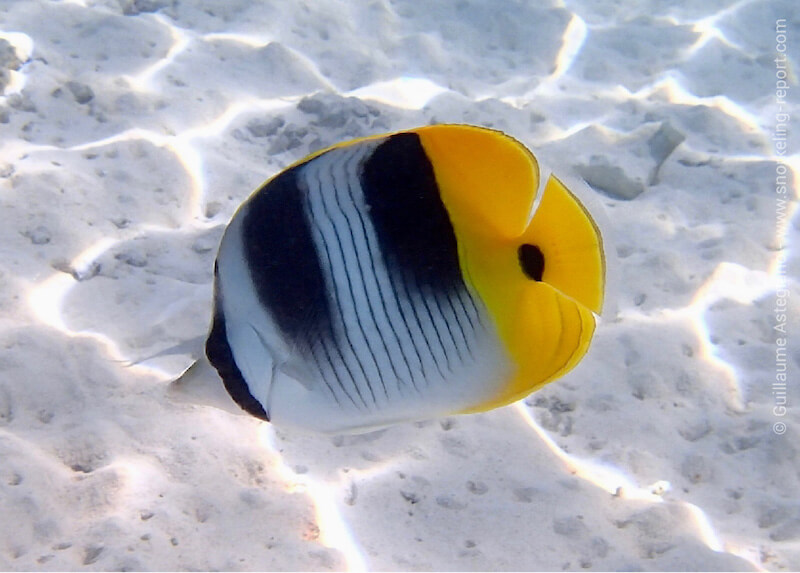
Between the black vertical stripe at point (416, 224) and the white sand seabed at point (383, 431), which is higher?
the black vertical stripe at point (416, 224)

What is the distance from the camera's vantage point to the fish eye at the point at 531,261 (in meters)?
1.01

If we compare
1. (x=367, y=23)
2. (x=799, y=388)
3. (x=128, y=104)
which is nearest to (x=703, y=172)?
(x=799, y=388)

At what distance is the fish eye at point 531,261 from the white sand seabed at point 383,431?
0.40 feet

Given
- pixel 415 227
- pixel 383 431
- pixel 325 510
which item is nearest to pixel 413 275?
pixel 415 227

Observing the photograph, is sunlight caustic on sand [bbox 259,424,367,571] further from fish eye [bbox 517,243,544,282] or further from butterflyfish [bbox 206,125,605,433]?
fish eye [bbox 517,243,544,282]

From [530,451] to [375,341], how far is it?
5.22ft

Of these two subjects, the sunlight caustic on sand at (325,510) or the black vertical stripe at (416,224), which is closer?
the black vertical stripe at (416,224)

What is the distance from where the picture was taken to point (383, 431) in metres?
2.46

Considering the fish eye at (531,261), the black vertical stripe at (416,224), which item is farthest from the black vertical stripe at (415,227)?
the fish eye at (531,261)

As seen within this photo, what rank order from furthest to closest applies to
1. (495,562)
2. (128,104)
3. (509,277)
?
(128,104) < (495,562) < (509,277)

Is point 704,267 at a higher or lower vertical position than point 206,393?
lower

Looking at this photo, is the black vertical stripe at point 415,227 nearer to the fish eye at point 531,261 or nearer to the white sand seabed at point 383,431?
the fish eye at point 531,261

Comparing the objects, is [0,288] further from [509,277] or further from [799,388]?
[799,388]

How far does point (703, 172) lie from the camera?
169 inches
